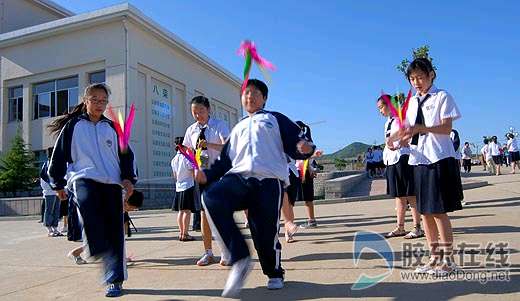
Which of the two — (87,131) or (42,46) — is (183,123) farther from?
(87,131)

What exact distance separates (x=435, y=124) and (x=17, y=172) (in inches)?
873

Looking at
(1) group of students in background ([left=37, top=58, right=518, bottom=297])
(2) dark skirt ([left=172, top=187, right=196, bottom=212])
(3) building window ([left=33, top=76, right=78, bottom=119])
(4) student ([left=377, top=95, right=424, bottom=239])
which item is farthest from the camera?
(3) building window ([left=33, top=76, right=78, bottom=119])

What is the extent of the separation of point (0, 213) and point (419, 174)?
1842cm

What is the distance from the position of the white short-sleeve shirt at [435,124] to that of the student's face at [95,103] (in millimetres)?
2980

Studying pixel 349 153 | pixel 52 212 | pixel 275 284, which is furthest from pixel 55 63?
pixel 349 153

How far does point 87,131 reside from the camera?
4586 millimetres

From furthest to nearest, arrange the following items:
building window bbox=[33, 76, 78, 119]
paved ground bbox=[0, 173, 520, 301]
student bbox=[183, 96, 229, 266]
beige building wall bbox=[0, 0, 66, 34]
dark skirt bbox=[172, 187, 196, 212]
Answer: beige building wall bbox=[0, 0, 66, 34] < building window bbox=[33, 76, 78, 119] < dark skirt bbox=[172, 187, 196, 212] < student bbox=[183, 96, 229, 266] < paved ground bbox=[0, 173, 520, 301]

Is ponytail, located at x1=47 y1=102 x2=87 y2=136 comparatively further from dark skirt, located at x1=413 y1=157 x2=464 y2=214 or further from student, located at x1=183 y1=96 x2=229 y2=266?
dark skirt, located at x1=413 y1=157 x2=464 y2=214

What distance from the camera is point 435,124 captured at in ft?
→ 13.9

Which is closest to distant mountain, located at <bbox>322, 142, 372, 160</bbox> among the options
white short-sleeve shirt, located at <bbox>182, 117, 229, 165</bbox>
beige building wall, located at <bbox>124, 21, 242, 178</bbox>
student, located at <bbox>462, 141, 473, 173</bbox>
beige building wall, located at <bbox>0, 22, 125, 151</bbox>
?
student, located at <bbox>462, 141, 473, 173</bbox>

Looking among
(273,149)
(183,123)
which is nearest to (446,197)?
(273,149)

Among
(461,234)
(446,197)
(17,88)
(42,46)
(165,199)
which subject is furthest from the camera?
(17,88)

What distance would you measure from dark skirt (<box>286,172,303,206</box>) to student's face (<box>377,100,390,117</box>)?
1683 millimetres

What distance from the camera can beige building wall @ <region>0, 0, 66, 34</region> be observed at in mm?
28031
